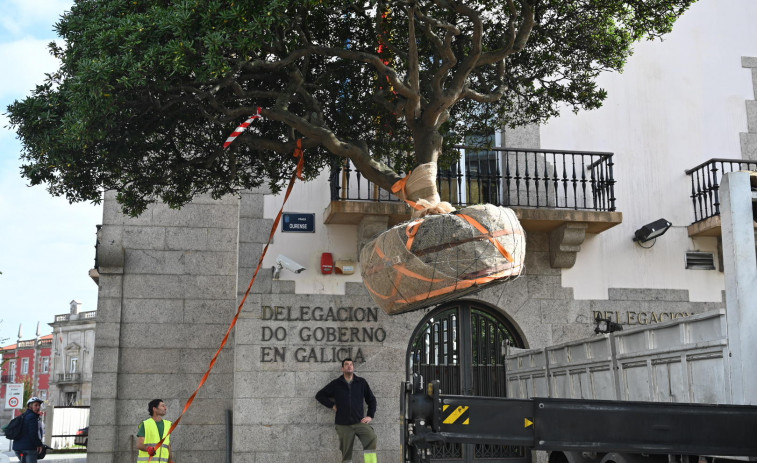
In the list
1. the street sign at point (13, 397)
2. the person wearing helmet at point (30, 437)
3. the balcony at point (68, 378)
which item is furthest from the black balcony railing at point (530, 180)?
the balcony at point (68, 378)

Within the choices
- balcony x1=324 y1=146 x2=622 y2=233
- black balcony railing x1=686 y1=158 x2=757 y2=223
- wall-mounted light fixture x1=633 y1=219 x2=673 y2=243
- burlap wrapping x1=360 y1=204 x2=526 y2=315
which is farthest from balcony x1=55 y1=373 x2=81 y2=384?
burlap wrapping x1=360 y1=204 x2=526 y2=315

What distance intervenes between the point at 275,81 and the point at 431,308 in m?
4.88

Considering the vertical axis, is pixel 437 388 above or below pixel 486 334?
below

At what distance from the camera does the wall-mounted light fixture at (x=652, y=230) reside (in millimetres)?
13629

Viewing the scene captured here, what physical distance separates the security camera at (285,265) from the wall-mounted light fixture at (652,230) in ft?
18.8

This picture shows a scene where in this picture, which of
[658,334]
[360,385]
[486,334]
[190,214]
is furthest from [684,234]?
[190,214]

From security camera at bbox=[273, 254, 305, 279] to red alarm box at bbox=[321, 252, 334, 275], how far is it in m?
0.35

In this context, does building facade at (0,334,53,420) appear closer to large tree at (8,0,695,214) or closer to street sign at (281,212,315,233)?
street sign at (281,212,315,233)

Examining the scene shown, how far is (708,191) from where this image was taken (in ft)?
46.3

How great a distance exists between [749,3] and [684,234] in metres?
4.70

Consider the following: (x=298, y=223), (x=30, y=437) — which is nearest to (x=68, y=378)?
(x=30, y=437)

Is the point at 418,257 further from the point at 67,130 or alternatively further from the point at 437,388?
the point at 67,130

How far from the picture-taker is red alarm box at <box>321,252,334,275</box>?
42.7ft

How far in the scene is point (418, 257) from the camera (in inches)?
233
